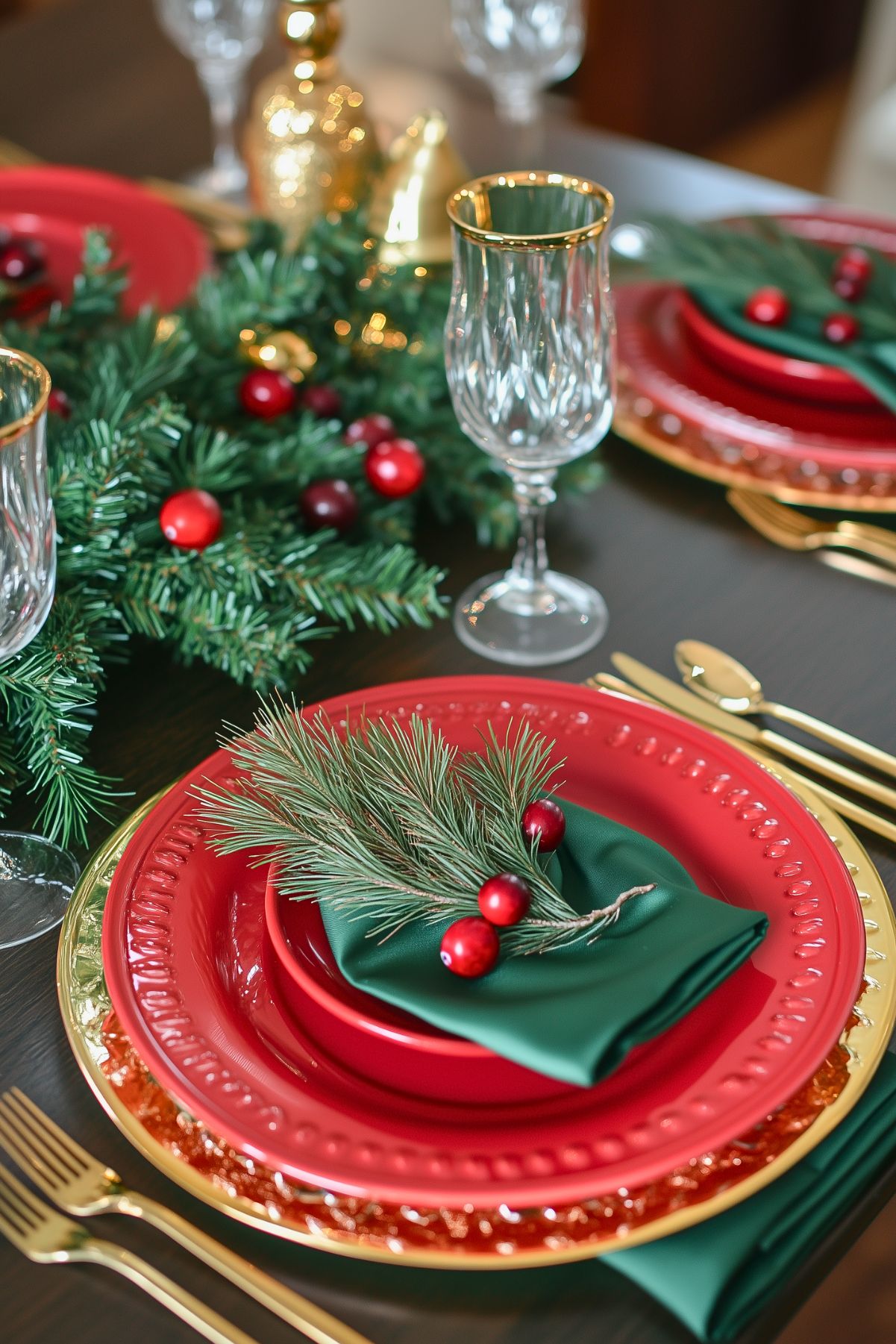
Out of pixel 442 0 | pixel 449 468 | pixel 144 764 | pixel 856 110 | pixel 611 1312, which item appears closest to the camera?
pixel 611 1312

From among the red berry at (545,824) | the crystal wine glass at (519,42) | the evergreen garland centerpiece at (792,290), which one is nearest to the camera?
the red berry at (545,824)

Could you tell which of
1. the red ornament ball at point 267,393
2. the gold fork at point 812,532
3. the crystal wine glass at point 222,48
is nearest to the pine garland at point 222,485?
the red ornament ball at point 267,393

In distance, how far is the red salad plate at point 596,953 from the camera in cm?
41

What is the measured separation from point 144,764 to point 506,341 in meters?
0.27

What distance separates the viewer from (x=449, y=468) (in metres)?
0.79

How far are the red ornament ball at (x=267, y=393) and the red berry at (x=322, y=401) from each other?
0.01 meters

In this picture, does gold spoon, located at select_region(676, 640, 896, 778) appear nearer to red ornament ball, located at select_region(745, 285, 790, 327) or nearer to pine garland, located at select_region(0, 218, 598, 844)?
pine garland, located at select_region(0, 218, 598, 844)

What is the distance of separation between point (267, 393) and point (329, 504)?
0.29 feet

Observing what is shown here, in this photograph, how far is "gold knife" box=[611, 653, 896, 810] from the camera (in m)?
0.60

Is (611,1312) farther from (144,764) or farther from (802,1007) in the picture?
(144,764)

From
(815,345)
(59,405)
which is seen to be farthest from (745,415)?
(59,405)

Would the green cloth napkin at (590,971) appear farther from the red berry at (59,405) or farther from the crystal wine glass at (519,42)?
the crystal wine glass at (519,42)

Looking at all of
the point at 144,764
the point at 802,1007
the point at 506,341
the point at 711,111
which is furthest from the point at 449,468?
the point at 711,111

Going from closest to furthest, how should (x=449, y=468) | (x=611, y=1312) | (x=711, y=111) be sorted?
(x=611, y=1312) < (x=449, y=468) < (x=711, y=111)
